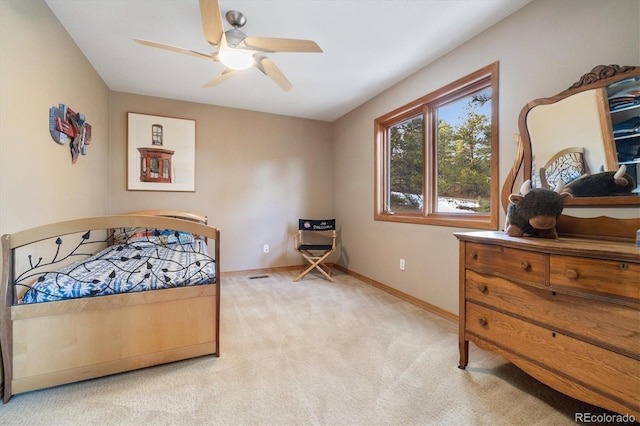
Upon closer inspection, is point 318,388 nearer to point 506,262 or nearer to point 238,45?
point 506,262

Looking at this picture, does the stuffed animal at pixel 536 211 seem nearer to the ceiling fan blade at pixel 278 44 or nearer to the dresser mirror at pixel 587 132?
the dresser mirror at pixel 587 132

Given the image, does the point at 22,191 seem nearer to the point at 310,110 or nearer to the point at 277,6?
the point at 277,6

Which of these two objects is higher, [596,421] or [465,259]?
[465,259]

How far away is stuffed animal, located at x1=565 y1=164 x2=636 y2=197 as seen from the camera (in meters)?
1.40

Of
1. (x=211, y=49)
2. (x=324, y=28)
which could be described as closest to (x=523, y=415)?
(x=324, y=28)

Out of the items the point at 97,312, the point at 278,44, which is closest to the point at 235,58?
the point at 278,44

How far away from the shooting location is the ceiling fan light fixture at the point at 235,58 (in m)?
1.91

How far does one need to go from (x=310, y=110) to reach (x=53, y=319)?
361cm

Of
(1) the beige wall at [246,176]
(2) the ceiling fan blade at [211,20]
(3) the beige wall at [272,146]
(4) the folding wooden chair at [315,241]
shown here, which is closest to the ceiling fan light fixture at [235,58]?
(2) the ceiling fan blade at [211,20]

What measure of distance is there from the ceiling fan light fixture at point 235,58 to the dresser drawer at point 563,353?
2350 mm

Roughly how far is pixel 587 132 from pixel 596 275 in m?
0.94

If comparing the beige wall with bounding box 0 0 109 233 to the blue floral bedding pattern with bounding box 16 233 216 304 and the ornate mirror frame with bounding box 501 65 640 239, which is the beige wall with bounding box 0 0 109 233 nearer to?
the blue floral bedding pattern with bounding box 16 233 216 304

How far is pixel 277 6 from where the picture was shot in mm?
1869

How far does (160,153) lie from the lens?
3.53 m
